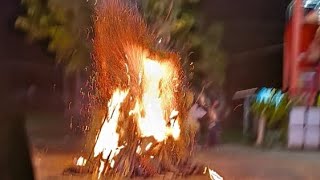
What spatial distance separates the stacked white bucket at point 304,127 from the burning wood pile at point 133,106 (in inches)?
50.2

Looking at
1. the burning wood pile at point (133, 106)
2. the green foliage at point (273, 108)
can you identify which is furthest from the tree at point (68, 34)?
the green foliage at point (273, 108)

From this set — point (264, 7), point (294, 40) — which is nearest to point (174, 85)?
point (264, 7)

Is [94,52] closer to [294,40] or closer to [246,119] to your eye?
[246,119]

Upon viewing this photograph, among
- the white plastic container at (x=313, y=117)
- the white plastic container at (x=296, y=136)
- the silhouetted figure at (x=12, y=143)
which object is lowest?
the silhouetted figure at (x=12, y=143)

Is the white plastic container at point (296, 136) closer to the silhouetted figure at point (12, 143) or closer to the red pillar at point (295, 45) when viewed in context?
the red pillar at point (295, 45)

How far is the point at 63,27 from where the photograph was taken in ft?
14.0

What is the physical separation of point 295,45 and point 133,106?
5.86 feet

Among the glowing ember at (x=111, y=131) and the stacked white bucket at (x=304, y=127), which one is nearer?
the glowing ember at (x=111, y=131)

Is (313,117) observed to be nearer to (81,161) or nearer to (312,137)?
(312,137)

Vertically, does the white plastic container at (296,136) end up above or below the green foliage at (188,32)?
below

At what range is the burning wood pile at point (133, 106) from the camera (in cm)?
383

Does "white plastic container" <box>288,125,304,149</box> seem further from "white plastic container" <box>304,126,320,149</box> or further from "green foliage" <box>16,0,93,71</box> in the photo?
"green foliage" <box>16,0,93,71</box>

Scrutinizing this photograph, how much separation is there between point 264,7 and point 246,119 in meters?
0.87

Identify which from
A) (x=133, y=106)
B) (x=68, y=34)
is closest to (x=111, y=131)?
(x=133, y=106)
